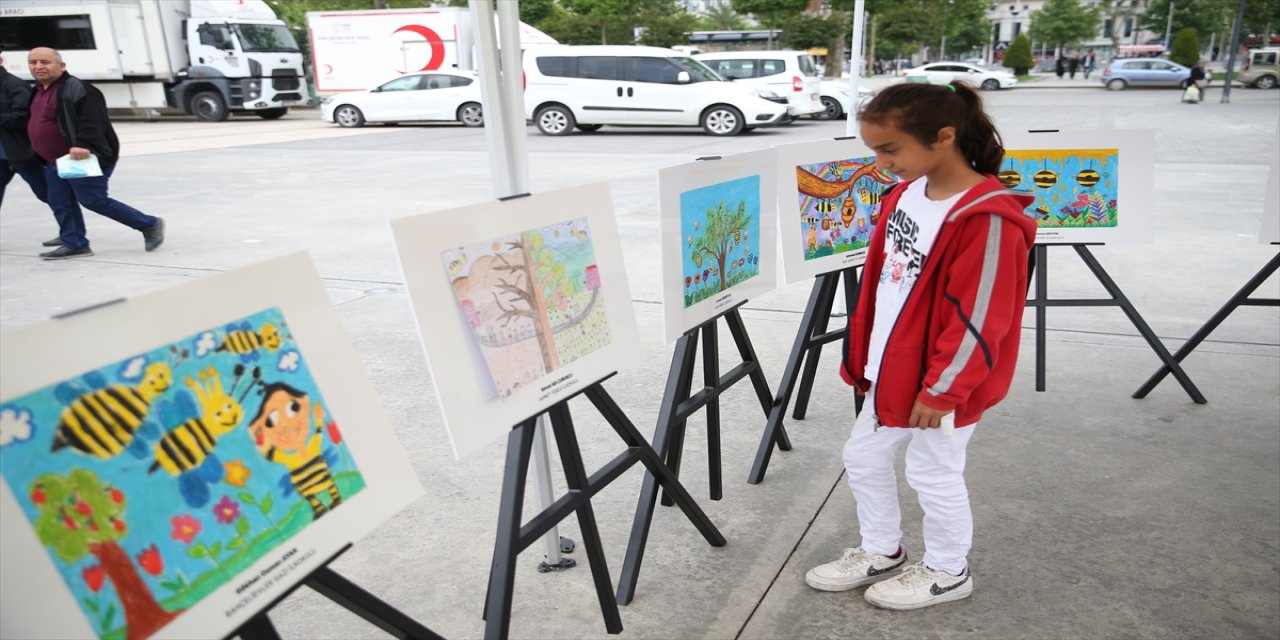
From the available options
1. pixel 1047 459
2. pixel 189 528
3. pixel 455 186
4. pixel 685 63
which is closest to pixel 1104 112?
pixel 685 63

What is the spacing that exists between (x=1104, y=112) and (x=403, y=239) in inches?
836

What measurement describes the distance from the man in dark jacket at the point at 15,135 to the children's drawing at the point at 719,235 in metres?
6.24

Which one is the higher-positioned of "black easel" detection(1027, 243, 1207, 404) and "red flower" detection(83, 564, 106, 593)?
"red flower" detection(83, 564, 106, 593)

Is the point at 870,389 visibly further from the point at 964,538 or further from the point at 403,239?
the point at 403,239

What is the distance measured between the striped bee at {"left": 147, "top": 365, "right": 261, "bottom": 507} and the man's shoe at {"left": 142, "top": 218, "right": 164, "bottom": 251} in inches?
271

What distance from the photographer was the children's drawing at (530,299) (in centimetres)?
207

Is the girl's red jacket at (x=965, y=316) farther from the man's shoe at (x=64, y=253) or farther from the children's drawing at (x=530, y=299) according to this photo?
the man's shoe at (x=64, y=253)

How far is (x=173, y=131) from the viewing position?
19.3 meters

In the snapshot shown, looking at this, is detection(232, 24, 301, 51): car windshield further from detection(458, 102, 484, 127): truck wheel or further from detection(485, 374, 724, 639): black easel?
detection(485, 374, 724, 639): black easel

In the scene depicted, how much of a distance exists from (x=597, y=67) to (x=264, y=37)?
970 centimetres

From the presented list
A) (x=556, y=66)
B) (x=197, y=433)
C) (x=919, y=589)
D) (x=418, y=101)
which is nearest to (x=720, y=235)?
(x=919, y=589)

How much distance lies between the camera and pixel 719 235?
292cm

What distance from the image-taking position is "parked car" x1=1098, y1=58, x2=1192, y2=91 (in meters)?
29.4

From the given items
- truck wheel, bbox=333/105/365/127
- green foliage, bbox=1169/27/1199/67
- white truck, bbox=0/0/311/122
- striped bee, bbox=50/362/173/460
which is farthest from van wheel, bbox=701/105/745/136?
green foliage, bbox=1169/27/1199/67
